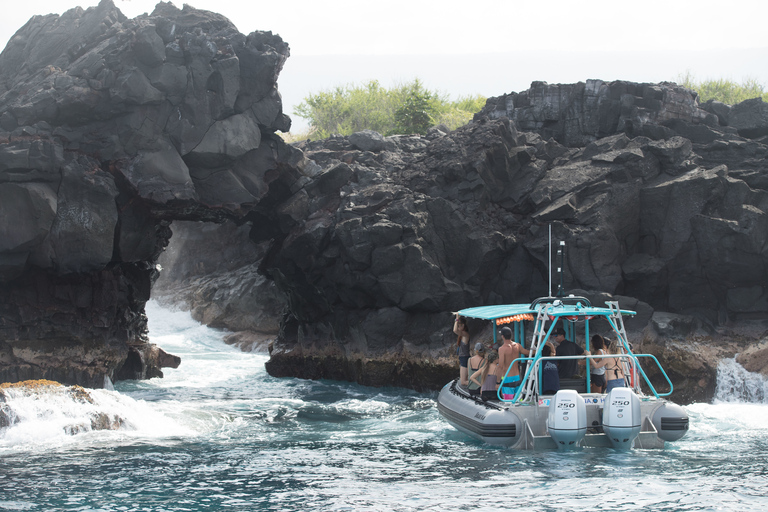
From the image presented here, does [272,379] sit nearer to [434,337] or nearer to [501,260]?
[434,337]

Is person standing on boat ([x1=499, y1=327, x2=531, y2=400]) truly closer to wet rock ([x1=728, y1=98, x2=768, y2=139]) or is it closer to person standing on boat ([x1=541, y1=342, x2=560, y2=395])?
person standing on boat ([x1=541, y1=342, x2=560, y2=395])

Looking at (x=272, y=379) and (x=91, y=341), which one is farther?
(x=272, y=379)

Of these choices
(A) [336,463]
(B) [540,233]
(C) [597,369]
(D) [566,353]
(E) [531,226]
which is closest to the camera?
(A) [336,463]

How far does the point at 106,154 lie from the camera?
21.1 m

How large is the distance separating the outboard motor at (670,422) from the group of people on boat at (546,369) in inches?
33.5

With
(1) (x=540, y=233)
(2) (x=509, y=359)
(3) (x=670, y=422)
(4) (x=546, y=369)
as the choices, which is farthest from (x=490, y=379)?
(1) (x=540, y=233)

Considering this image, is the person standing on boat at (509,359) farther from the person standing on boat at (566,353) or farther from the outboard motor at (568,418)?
the outboard motor at (568,418)

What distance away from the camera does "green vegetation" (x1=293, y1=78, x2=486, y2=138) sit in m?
54.2

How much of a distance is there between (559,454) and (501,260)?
11.8 metres

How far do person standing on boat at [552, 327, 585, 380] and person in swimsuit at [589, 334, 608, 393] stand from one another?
1.32 feet

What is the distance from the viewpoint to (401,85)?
60594 mm

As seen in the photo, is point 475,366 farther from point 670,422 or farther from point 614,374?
point 670,422

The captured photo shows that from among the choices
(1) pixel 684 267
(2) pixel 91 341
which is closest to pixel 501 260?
(1) pixel 684 267

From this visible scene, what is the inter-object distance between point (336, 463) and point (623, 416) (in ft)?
16.2
